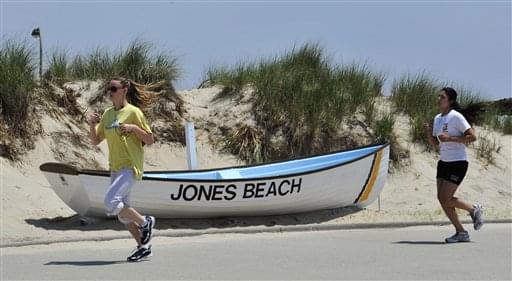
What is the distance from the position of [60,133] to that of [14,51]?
1928 millimetres

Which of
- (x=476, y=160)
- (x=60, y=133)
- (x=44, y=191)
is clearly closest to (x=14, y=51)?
(x=60, y=133)

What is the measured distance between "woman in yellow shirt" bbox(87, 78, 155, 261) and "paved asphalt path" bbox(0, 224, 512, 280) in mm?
409

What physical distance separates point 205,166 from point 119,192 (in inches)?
369

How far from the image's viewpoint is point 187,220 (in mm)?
12469

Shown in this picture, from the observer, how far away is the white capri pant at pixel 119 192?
313 inches

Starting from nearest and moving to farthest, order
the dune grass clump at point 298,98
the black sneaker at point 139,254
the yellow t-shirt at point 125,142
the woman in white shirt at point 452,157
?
1. the yellow t-shirt at point 125,142
2. the black sneaker at point 139,254
3. the woman in white shirt at point 452,157
4. the dune grass clump at point 298,98

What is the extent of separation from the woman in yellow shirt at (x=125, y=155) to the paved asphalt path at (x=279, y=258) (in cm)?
41

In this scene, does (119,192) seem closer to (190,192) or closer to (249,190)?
(190,192)

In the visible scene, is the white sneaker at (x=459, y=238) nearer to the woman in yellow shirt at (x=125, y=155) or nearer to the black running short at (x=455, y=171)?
the black running short at (x=455, y=171)

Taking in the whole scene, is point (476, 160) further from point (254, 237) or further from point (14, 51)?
point (14, 51)

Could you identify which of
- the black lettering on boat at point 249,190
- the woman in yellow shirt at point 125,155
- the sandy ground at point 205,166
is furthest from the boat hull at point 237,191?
the woman in yellow shirt at point 125,155

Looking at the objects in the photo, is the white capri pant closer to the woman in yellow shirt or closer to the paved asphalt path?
the woman in yellow shirt

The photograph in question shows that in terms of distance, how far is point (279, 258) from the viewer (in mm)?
8648

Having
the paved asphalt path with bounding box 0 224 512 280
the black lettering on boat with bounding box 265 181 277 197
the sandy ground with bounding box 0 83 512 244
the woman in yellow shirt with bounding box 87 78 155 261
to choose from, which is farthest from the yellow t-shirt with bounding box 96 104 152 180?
the black lettering on boat with bounding box 265 181 277 197
